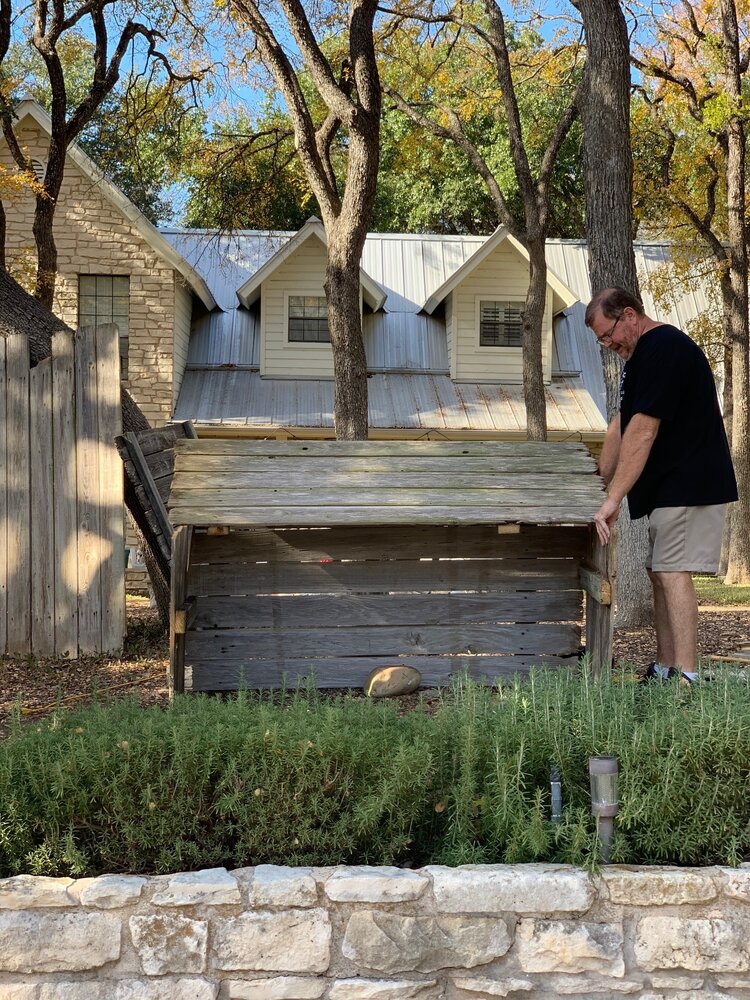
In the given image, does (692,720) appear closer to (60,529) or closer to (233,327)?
(60,529)

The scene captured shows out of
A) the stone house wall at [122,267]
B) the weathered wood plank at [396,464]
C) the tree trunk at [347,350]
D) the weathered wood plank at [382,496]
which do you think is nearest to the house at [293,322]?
the stone house wall at [122,267]

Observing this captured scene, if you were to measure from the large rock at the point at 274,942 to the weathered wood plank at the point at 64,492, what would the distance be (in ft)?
16.1

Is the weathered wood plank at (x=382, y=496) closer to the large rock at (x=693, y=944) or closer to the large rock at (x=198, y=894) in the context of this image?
the large rock at (x=198, y=894)

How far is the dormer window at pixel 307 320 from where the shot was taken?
67.2ft

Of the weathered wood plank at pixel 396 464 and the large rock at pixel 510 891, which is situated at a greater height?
the weathered wood plank at pixel 396 464

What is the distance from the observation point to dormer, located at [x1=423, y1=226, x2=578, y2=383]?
2045cm

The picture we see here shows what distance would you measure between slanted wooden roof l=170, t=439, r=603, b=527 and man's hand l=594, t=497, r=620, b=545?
10.7 inches

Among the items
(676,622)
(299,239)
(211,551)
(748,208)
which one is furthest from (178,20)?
(676,622)

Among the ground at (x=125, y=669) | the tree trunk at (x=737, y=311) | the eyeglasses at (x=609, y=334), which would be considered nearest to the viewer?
the eyeglasses at (x=609, y=334)

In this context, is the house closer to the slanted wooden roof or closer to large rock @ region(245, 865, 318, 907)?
the slanted wooden roof

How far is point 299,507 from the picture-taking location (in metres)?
5.76

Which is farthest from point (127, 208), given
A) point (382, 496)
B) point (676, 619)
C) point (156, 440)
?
point (676, 619)

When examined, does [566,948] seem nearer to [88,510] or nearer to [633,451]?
[633,451]

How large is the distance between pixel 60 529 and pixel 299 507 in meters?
2.90
